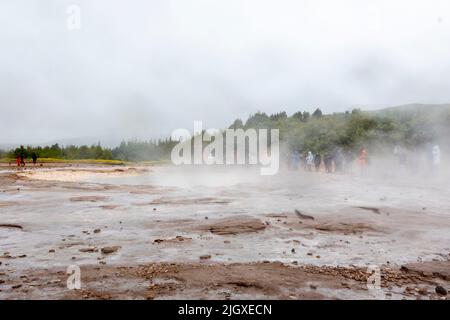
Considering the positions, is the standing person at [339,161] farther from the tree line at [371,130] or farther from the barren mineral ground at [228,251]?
the barren mineral ground at [228,251]

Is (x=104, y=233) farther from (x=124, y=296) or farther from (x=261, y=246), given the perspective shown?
(x=124, y=296)

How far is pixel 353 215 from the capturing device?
8.15m

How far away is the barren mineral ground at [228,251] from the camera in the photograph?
375cm

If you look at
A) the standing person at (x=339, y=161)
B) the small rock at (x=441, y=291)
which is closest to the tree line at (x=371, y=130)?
the standing person at (x=339, y=161)

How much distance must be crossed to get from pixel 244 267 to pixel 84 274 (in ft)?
5.80

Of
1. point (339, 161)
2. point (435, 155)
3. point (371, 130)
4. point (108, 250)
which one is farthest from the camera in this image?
point (371, 130)

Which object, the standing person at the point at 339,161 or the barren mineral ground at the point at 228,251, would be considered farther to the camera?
the standing person at the point at 339,161

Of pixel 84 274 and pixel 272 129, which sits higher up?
pixel 272 129

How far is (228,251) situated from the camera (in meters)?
5.26

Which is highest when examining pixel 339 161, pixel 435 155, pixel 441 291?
pixel 435 155

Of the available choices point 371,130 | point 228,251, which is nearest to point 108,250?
point 228,251

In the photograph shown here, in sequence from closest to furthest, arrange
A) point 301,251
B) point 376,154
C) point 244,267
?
point 244,267, point 301,251, point 376,154

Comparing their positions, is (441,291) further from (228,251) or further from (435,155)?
(435,155)
